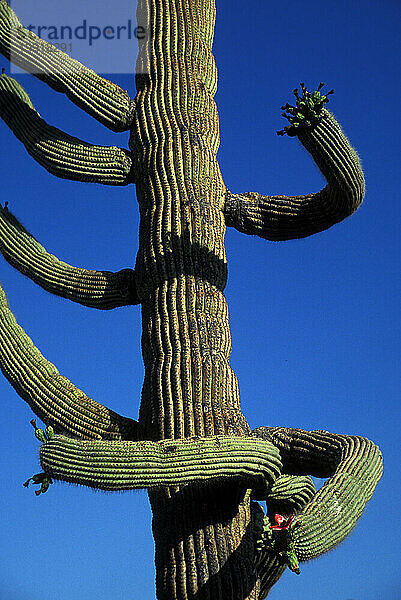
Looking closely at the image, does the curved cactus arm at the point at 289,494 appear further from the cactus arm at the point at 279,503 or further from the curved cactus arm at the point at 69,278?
the curved cactus arm at the point at 69,278

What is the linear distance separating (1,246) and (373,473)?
324 cm

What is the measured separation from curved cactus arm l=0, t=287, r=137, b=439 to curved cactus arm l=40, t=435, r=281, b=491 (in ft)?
1.88

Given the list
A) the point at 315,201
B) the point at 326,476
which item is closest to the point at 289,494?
the point at 326,476

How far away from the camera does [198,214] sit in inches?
231

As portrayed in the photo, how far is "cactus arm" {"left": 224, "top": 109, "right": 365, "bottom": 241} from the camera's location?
5.65m

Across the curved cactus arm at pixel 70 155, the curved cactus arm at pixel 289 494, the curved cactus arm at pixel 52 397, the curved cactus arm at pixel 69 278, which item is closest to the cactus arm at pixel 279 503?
the curved cactus arm at pixel 289 494

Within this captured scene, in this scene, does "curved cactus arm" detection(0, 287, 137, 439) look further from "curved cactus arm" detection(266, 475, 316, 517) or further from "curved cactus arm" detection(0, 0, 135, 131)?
"curved cactus arm" detection(0, 0, 135, 131)

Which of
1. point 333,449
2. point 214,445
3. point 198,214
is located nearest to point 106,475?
point 214,445

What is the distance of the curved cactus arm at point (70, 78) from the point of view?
6.24m

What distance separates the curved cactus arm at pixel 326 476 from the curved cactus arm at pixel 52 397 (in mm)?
1048

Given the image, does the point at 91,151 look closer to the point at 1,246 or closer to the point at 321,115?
the point at 1,246

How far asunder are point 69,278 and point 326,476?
2.39m

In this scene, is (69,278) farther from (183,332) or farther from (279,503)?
(279,503)

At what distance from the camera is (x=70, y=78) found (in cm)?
624
